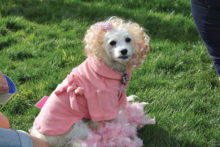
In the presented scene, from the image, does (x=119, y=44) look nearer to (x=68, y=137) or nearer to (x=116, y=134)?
(x=116, y=134)

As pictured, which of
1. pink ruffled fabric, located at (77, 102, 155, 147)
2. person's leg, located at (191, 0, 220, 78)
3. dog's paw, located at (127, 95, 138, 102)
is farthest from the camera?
dog's paw, located at (127, 95, 138, 102)

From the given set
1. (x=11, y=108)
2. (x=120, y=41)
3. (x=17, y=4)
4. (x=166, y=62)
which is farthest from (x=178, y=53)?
(x=17, y=4)

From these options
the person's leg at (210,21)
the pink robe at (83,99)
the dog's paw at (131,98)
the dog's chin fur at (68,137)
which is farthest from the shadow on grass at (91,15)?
the dog's chin fur at (68,137)

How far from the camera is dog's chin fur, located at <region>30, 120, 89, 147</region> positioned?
7.98 feet

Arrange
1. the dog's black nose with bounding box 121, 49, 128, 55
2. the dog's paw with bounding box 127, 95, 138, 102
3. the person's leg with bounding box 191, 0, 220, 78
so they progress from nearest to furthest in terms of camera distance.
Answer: the dog's black nose with bounding box 121, 49, 128, 55 < the person's leg with bounding box 191, 0, 220, 78 < the dog's paw with bounding box 127, 95, 138, 102

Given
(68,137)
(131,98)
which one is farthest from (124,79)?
(68,137)

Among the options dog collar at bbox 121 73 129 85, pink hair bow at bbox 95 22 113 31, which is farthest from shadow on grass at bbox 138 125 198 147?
pink hair bow at bbox 95 22 113 31

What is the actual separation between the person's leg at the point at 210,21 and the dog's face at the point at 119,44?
2.87 ft

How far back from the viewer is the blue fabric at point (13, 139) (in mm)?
1905

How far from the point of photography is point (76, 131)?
2479 millimetres

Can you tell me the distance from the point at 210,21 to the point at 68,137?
1.76 m

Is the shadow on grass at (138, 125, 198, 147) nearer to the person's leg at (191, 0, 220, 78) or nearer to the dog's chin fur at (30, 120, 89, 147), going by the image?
the dog's chin fur at (30, 120, 89, 147)

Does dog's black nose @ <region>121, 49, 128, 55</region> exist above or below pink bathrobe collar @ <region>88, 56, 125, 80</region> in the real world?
above

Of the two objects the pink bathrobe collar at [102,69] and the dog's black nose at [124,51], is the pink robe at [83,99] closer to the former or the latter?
the pink bathrobe collar at [102,69]
